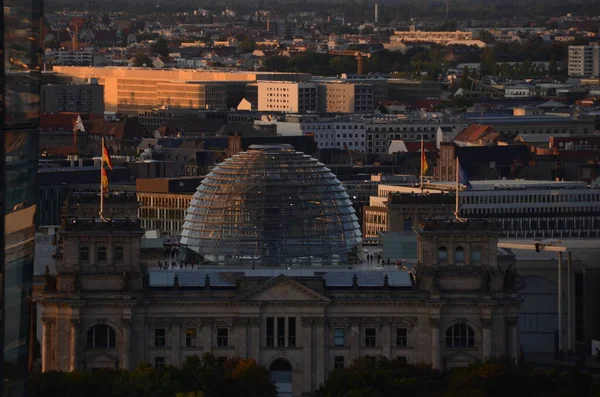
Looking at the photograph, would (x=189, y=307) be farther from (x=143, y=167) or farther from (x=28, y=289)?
(x=143, y=167)

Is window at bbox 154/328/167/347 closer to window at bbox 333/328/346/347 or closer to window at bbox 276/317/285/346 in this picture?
window at bbox 276/317/285/346

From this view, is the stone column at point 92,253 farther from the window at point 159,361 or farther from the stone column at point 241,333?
the stone column at point 241,333

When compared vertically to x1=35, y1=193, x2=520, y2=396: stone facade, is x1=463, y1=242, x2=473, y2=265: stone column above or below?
above

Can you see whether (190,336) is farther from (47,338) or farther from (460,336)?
(460,336)

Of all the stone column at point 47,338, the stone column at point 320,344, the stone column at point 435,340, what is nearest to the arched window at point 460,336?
the stone column at point 435,340

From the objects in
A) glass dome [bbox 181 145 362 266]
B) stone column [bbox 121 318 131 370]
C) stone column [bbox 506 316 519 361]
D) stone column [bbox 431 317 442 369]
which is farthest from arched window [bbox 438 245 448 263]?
stone column [bbox 121 318 131 370]

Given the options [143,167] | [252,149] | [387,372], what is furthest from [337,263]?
[143,167]
